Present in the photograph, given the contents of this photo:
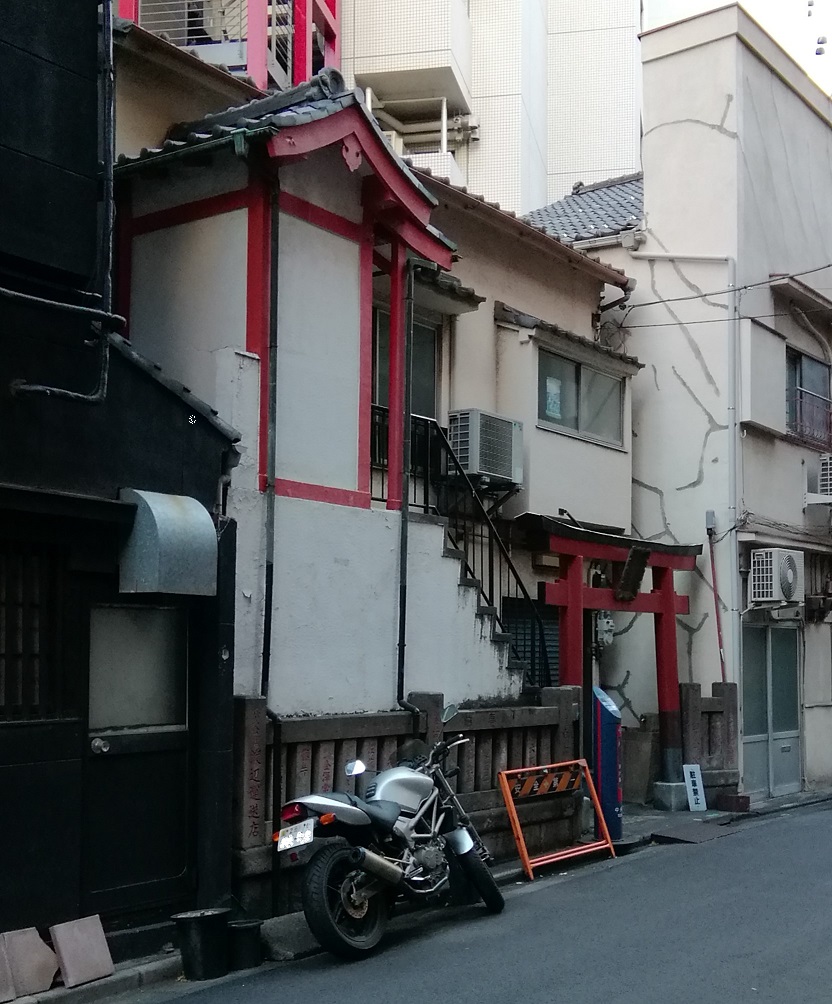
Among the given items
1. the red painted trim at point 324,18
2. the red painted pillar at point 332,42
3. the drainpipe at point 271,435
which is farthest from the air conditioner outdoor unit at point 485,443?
the red painted pillar at point 332,42

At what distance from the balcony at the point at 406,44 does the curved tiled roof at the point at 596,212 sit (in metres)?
7.26

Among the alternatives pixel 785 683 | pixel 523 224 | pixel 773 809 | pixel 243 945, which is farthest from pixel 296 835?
pixel 785 683

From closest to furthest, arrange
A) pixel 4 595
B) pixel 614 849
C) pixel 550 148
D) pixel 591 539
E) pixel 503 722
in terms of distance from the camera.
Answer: pixel 4 595 < pixel 503 722 < pixel 614 849 < pixel 591 539 < pixel 550 148

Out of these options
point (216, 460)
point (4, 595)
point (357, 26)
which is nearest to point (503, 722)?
point (216, 460)

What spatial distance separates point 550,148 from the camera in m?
35.0

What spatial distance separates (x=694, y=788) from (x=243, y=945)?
9.05 m

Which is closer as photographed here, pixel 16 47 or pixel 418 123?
pixel 16 47

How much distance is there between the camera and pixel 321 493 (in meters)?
10.5

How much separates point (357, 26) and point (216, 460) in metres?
23.5

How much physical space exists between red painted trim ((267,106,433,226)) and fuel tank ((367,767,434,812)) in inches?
194

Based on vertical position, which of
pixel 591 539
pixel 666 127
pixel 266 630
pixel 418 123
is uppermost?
pixel 418 123

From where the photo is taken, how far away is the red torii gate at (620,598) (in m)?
13.7

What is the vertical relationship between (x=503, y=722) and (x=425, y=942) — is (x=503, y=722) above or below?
above

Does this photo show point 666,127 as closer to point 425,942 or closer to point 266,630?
point 266,630
